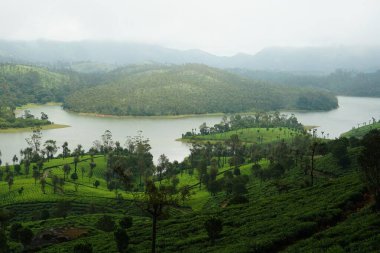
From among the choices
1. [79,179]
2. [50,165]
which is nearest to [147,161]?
[79,179]

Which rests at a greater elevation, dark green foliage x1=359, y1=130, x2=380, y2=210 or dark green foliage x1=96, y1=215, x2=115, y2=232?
dark green foliage x1=359, y1=130, x2=380, y2=210

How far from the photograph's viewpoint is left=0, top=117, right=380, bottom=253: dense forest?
37.1 meters

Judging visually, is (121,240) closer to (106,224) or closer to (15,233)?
(106,224)

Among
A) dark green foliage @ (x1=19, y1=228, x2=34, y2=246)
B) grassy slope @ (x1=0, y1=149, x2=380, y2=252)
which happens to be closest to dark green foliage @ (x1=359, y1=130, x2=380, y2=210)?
grassy slope @ (x1=0, y1=149, x2=380, y2=252)

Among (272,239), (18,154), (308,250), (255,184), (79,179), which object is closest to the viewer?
(308,250)

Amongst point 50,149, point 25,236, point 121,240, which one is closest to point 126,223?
point 25,236

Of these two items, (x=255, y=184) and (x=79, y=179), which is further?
(x=79, y=179)

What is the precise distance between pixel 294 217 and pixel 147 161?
10537 centimetres

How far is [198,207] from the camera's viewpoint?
9938 centimetres

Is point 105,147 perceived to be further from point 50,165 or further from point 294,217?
point 294,217

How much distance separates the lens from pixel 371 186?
3944 centimetres

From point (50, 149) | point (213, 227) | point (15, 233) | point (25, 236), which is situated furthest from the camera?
point (50, 149)

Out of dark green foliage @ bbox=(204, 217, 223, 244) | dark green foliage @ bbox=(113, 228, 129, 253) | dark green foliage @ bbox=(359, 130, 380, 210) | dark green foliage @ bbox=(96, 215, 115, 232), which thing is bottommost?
dark green foliage @ bbox=(96, 215, 115, 232)

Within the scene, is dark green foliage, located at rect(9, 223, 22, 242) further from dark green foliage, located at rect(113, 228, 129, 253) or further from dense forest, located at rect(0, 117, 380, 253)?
dark green foliage, located at rect(113, 228, 129, 253)
